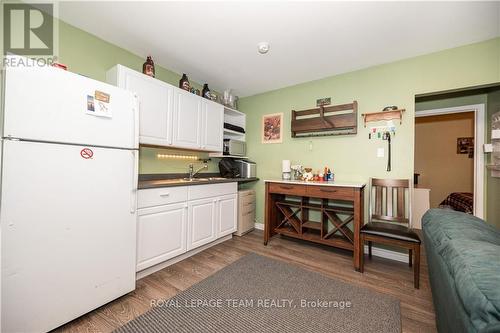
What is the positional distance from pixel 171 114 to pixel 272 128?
5.51 feet

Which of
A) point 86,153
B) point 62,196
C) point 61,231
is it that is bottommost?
point 61,231

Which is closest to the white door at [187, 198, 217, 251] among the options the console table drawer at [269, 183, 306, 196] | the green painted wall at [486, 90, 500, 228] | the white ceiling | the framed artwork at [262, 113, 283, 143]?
the console table drawer at [269, 183, 306, 196]

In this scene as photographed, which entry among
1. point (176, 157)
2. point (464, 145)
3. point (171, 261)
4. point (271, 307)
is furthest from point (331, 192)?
point (464, 145)

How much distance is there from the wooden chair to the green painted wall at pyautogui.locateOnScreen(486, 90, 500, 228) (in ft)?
3.15

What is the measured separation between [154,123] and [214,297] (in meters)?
1.86

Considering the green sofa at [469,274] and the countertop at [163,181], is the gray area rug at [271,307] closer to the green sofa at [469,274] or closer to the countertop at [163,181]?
the green sofa at [469,274]

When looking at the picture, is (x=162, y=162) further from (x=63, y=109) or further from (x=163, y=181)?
(x=63, y=109)

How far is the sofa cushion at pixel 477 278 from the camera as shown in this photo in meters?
0.50

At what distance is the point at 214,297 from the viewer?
1.64m

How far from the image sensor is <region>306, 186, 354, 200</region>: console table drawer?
7.29ft

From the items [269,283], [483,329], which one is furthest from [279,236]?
[483,329]

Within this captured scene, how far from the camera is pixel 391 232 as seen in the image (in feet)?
6.34

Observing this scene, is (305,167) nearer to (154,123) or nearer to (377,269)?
(377,269)

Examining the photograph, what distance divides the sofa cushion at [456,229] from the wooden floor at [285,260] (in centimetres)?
77
